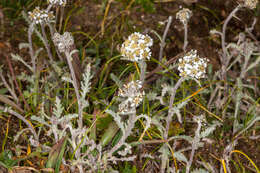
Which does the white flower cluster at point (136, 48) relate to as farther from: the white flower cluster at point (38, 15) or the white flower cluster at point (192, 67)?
the white flower cluster at point (38, 15)

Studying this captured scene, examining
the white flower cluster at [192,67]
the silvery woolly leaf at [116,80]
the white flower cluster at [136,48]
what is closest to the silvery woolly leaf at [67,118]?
the silvery woolly leaf at [116,80]

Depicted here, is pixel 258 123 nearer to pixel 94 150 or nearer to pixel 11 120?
pixel 94 150

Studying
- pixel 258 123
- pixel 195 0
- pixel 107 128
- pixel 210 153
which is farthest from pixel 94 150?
pixel 195 0

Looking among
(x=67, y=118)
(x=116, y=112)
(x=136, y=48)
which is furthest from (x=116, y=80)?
(x=136, y=48)

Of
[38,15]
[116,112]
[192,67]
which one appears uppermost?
[38,15]

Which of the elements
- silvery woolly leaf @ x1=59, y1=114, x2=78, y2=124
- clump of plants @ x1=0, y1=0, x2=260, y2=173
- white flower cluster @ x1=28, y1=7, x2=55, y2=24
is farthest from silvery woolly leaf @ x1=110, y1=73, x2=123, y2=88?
white flower cluster @ x1=28, y1=7, x2=55, y2=24

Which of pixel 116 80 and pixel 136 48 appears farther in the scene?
pixel 116 80

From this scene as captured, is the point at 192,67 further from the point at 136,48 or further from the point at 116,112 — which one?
the point at 116,112

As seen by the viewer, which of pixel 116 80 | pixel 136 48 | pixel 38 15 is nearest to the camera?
pixel 136 48

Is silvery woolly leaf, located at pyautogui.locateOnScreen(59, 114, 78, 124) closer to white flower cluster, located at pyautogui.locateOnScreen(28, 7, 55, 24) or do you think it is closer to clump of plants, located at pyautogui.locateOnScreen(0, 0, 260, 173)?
clump of plants, located at pyautogui.locateOnScreen(0, 0, 260, 173)
